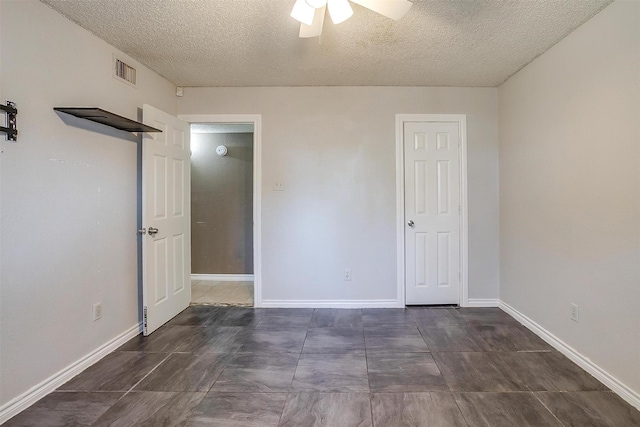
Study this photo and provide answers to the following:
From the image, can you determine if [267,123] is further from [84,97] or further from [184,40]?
[84,97]

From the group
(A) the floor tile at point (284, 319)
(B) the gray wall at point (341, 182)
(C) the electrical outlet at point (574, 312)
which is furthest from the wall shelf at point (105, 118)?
(C) the electrical outlet at point (574, 312)

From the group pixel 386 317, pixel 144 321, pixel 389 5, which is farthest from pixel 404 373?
pixel 389 5

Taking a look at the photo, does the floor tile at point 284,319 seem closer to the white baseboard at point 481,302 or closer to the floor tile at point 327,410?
the floor tile at point 327,410

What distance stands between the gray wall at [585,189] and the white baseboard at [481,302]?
14.8 inches

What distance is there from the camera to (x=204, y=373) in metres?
2.02

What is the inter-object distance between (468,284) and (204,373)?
276 centimetres

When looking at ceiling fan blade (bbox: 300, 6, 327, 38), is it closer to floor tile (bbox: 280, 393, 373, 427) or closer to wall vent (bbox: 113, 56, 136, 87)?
wall vent (bbox: 113, 56, 136, 87)

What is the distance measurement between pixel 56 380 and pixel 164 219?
A: 1.40 metres

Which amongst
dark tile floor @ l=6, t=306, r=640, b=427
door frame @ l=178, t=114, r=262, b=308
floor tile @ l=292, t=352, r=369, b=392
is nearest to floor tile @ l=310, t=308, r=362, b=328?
dark tile floor @ l=6, t=306, r=640, b=427

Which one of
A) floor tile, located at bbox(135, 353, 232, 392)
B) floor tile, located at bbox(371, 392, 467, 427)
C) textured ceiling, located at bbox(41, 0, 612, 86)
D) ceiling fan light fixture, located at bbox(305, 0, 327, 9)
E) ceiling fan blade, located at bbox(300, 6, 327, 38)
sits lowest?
floor tile, located at bbox(371, 392, 467, 427)

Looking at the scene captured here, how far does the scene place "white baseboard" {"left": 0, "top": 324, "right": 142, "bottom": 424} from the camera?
162 centimetres

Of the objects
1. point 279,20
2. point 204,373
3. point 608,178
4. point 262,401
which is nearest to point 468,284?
point 608,178

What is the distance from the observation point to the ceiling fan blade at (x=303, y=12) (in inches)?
65.0

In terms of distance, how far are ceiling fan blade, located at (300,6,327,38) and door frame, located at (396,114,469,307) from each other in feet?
5.08
